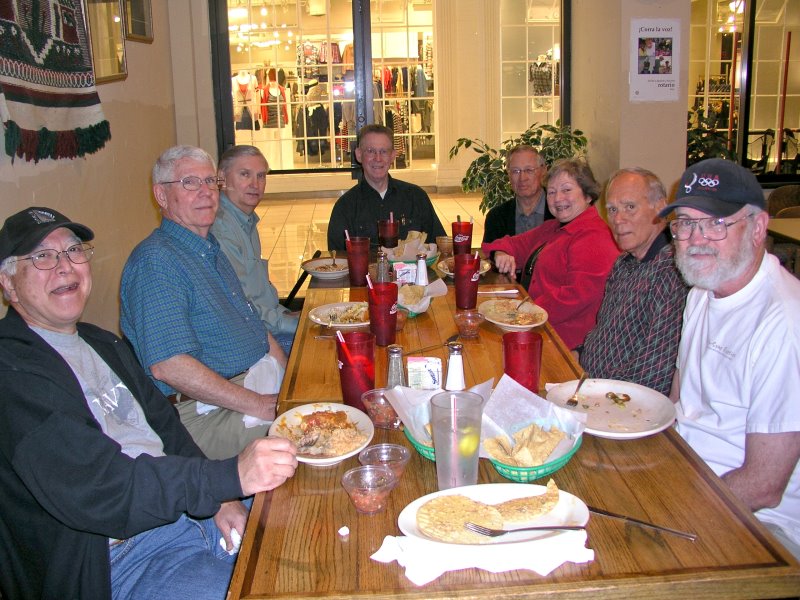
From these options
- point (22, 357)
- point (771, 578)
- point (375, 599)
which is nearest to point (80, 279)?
point (22, 357)

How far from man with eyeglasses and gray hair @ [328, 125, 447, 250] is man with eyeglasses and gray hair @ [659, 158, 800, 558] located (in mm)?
2464

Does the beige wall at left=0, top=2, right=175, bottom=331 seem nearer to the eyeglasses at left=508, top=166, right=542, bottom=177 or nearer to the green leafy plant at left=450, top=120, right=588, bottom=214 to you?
the eyeglasses at left=508, top=166, right=542, bottom=177

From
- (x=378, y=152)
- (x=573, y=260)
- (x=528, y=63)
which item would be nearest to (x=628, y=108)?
(x=378, y=152)

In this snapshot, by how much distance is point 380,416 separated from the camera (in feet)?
5.50

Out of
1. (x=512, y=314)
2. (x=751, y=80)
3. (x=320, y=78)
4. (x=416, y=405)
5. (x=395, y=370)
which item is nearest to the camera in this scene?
(x=416, y=405)

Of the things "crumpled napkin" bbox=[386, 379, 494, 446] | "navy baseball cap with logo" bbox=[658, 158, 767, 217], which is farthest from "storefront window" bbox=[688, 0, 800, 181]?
"crumpled napkin" bbox=[386, 379, 494, 446]

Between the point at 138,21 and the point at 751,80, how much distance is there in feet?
17.3

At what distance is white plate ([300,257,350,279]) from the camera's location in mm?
3322

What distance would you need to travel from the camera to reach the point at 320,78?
827 cm

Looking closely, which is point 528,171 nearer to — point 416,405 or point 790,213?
point 790,213

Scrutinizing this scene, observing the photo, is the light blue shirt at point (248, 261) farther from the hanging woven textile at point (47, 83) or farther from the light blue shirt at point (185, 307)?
the hanging woven textile at point (47, 83)

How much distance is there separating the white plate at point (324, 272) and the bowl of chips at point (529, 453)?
194 centimetres

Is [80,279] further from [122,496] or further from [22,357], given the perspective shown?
[122,496]

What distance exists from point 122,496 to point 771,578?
43.7 inches
